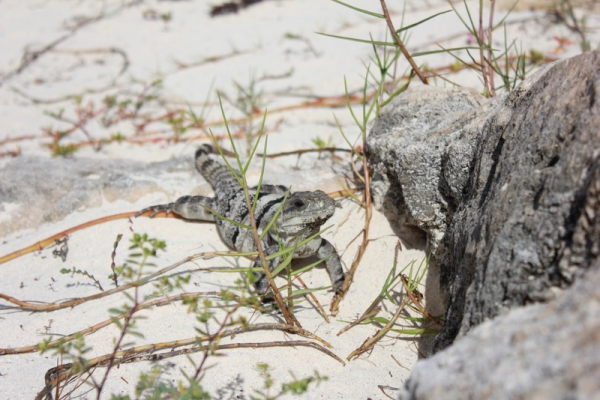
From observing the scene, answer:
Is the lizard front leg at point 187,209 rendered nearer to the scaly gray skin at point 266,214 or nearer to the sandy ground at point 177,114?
the scaly gray skin at point 266,214

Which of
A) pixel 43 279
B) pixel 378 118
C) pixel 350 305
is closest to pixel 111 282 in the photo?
pixel 43 279

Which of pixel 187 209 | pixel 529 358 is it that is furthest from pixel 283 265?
pixel 187 209

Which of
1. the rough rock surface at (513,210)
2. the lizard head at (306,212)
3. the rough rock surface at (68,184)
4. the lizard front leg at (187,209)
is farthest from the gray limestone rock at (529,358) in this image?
the rough rock surface at (68,184)

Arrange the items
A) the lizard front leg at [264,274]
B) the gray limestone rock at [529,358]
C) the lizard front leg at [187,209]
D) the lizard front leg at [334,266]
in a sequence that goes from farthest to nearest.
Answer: the lizard front leg at [187,209]
the lizard front leg at [264,274]
the lizard front leg at [334,266]
the gray limestone rock at [529,358]

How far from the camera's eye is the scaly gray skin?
3.32 metres

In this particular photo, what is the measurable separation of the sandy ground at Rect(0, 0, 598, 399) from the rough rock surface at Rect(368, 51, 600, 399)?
649 mm

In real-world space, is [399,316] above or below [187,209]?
below

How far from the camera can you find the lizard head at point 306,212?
327cm

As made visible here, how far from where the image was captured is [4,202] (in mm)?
4234

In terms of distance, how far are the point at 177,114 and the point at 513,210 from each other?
521 centimetres

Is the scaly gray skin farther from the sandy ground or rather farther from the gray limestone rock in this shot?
the gray limestone rock

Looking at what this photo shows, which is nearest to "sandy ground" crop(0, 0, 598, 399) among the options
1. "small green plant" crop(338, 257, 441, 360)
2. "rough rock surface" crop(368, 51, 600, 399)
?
"small green plant" crop(338, 257, 441, 360)

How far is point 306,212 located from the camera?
10.8ft

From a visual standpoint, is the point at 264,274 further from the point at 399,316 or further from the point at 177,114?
the point at 177,114
